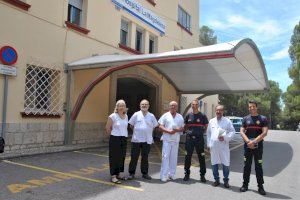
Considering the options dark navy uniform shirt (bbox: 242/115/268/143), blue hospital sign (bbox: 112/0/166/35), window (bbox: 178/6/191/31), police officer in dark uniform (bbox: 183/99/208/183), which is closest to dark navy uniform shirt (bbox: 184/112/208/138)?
police officer in dark uniform (bbox: 183/99/208/183)

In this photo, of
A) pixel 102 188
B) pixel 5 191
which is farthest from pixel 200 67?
pixel 5 191

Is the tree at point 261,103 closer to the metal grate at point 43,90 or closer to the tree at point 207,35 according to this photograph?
the tree at point 207,35

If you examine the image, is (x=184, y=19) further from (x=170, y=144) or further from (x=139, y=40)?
(x=170, y=144)

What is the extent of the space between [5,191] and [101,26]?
9.61 meters

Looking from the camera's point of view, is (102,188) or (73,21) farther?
(73,21)

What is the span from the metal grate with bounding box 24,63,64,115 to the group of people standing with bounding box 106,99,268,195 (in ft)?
15.4

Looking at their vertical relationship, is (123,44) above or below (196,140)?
above

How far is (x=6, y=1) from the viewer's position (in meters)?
9.97

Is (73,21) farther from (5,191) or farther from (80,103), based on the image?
(5,191)

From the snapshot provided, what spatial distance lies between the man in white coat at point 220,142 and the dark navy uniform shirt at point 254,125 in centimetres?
41

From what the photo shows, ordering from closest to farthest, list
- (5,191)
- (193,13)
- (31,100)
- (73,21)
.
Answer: (5,191)
(31,100)
(73,21)
(193,13)

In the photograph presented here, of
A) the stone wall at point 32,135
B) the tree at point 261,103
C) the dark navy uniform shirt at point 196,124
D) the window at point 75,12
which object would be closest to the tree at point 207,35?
the tree at point 261,103

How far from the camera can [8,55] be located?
9.81 metres

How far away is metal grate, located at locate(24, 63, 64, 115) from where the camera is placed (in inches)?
428
